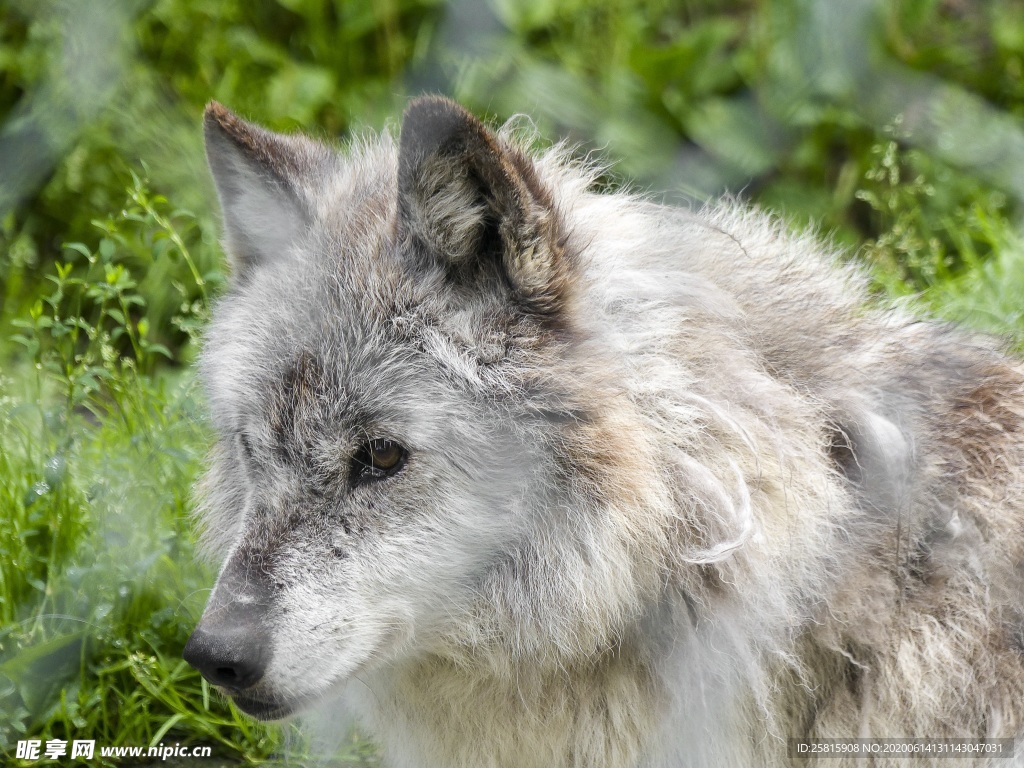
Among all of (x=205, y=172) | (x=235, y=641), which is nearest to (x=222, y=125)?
(x=235, y=641)

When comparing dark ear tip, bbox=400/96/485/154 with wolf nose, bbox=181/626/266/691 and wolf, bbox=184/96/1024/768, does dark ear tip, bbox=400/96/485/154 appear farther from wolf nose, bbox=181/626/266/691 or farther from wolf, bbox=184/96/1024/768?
wolf nose, bbox=181/626/266/691

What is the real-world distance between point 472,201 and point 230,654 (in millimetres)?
994

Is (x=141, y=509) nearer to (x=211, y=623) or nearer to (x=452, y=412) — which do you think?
(x=211, y=623)

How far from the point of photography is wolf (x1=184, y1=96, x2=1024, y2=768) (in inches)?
86.6

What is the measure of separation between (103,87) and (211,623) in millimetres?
2970

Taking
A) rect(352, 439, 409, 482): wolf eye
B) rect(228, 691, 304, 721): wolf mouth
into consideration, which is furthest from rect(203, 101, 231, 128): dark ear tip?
rect(228, 691, 304, 721): wolf mouth

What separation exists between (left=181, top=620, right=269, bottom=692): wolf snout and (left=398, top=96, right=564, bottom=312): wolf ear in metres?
0.84

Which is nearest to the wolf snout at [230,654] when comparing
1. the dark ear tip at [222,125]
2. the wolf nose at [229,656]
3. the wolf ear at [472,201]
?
the wolf nose at [229,656]

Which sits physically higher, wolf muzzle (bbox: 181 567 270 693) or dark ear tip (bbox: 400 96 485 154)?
dark ear tip (bbox: 400 96 485 154)

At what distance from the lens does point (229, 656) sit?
6.86ft

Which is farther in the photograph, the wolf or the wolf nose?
the wolf

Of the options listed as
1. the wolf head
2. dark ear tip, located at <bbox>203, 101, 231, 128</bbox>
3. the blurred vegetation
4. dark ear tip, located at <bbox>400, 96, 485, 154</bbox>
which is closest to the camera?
dark ear tip, located at <bbox>400, 96, 485, 154</bbox>

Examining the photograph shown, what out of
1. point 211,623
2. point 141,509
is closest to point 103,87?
point 141,509

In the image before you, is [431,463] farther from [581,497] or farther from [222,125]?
[222,125]
